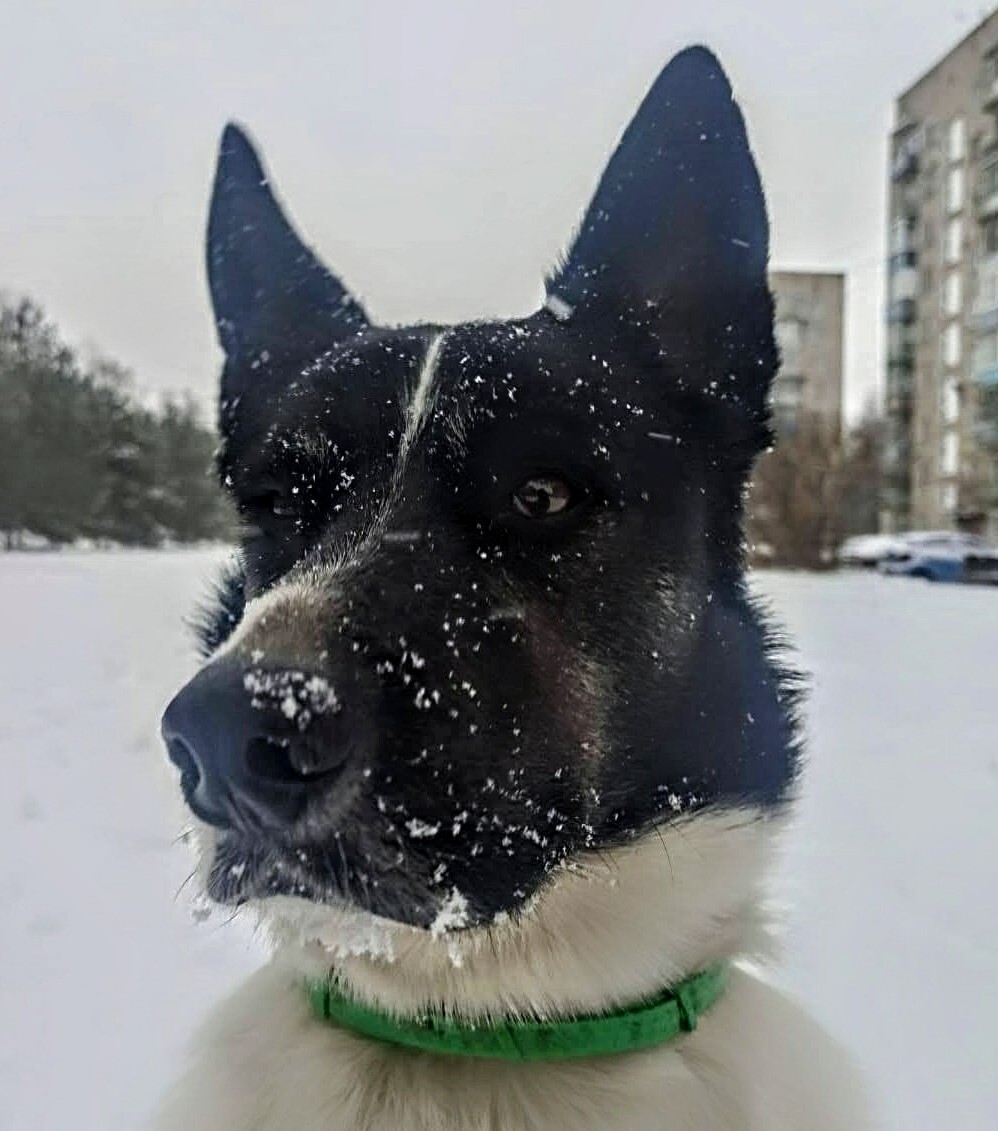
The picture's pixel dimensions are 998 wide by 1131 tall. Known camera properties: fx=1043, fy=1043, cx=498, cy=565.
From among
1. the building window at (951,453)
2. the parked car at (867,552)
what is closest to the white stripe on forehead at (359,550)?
the parked car at (867,552)

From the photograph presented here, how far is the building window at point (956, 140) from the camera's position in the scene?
41.6 metres

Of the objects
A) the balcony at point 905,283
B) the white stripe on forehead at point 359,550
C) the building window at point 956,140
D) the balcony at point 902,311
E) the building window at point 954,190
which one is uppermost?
the building window at point 956,140

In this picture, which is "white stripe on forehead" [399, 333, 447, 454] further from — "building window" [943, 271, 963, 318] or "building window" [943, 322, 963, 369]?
"building window" [943, 271, 963, 318]

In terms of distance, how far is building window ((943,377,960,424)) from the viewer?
42969mm

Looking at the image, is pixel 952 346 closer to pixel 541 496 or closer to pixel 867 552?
pixel 867 552

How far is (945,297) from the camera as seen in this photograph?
45594 millimetres

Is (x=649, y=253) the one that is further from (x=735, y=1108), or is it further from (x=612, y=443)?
(x=735, y=1108)

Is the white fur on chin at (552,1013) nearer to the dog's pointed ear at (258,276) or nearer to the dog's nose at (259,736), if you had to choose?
the dog's nose at (259,736)

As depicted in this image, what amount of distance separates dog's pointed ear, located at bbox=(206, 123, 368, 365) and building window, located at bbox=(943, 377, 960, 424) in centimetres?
4466

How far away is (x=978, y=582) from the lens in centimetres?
2559

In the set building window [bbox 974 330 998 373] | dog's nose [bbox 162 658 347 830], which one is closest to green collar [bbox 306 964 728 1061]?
dog's nose [bbox 162 658 347 830]

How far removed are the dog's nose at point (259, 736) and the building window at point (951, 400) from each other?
4576 centimetres

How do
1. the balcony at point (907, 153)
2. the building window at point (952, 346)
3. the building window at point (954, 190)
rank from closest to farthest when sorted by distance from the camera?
the building window at point (954, 190) → the building window at point (952, 346) → the balcony at point (907, 153)

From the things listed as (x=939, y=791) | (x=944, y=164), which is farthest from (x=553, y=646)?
(x=944, y=164)
